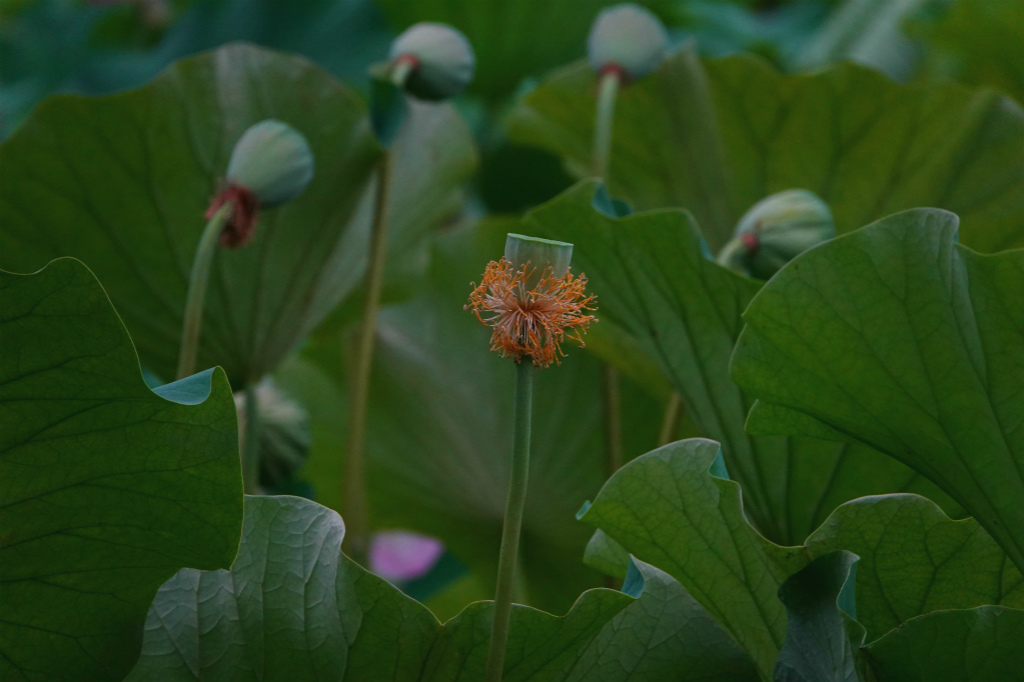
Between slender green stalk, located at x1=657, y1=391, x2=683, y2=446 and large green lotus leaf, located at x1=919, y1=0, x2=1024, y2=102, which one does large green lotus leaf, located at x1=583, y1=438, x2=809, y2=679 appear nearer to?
slender green stalk, located at x1=657, y1=391, x2=683, y2=446

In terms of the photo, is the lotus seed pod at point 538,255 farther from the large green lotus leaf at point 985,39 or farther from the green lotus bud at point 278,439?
the large green lotus leaf at point 985,39

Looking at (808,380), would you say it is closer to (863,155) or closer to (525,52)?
(863,155)

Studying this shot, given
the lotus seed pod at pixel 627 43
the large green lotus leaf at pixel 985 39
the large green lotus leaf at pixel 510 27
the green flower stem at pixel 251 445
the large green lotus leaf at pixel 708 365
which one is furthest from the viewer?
the large green lotus leaf at pixel 510 27

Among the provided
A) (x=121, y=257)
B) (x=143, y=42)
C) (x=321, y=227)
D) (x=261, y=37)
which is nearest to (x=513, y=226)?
(x=321, y=227)

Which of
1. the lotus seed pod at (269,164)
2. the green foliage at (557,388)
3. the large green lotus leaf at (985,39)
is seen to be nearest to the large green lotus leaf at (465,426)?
the green foliage at (557,388)

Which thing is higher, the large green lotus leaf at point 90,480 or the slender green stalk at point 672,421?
the large green lotus leaf at point 90,480

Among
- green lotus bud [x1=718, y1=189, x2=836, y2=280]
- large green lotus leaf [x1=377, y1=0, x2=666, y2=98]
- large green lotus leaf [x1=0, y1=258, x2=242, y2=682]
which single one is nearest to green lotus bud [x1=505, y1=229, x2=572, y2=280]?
large green lotus leaf [x1=0, y1=258, x2=242, y2=682]
